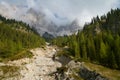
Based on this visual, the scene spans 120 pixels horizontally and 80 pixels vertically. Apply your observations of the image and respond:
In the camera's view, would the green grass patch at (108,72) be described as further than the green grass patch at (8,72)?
No

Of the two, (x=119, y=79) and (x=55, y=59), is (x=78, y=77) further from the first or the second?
(x=55, y=59)

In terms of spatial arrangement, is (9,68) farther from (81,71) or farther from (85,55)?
(85,55)

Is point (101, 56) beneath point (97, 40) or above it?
beneath

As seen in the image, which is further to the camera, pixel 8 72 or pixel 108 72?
pixel 8 72

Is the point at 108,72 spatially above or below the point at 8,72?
below

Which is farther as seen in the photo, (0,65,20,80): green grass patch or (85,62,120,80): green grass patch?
(0,65,20,80): green grass patch

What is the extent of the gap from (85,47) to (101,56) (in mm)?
23719

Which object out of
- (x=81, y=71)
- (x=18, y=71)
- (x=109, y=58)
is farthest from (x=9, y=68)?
(x=109, y=58)

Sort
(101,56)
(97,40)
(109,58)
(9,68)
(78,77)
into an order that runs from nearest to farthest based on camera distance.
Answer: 1. (78,77)
2. (9,68)
3. (109,58)
4. (101,56)
5. (97,40)

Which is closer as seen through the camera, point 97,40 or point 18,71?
point 18,71

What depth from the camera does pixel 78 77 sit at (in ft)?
239

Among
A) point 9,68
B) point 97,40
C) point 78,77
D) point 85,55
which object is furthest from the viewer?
point 97,40

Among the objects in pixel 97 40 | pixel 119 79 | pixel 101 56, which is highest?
pixel 97 40

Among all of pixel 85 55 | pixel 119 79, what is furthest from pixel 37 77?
pixel 85 55
